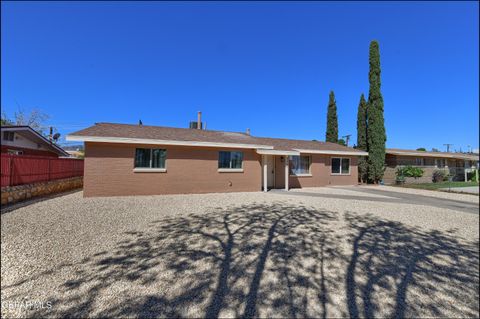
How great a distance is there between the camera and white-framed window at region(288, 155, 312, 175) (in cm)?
1551

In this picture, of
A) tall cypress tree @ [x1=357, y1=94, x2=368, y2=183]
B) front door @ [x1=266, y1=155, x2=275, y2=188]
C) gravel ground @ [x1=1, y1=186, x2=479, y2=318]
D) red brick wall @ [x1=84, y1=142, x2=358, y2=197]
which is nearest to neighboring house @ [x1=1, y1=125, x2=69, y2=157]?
gravel ground @ [x1=1, y1=186, x2=479, y2=318]

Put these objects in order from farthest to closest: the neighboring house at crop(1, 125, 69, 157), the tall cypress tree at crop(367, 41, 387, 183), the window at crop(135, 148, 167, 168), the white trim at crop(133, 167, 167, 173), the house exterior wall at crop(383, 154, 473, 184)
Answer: the house exterior wall at crop(383, 154, 473, 184)
the tall cypress tree at crop(367, 41, 387, 183)
the window at crop(135, 148, 167, 168)
the white trim at crop(133, 167, 167, 173)
the neighboring house at crop(1, 125, 69, 157)

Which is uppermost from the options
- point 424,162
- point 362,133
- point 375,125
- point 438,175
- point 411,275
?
point 375,125

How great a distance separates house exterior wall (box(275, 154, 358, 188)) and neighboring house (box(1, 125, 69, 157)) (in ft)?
39.4

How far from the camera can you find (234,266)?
366 centimetres

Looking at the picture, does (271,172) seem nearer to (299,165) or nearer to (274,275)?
(299,165)

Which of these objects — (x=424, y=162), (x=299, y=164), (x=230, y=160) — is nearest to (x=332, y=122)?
(x=424, y=162)

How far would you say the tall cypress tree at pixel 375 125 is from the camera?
1897 cm

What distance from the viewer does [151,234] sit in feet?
16.2

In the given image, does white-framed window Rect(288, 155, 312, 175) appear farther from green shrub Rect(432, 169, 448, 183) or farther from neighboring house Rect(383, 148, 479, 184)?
green shrub Rect(432, 169, 448, 183)

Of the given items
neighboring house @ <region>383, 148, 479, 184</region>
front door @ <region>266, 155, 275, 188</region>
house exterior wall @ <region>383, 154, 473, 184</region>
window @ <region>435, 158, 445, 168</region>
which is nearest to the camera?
front door @ <region>266, 155, 275, 188</region>

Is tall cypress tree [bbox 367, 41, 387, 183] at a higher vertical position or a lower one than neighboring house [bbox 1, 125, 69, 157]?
higher

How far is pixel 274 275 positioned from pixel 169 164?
29.7ft

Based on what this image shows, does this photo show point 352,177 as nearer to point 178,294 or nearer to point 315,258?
point 315,258
